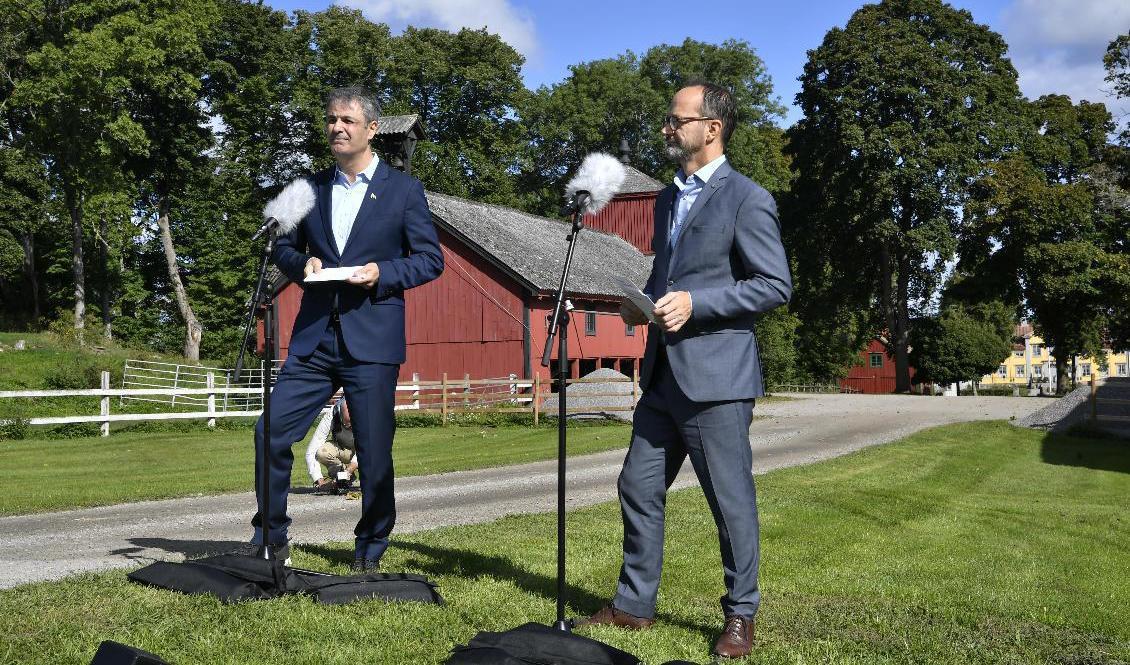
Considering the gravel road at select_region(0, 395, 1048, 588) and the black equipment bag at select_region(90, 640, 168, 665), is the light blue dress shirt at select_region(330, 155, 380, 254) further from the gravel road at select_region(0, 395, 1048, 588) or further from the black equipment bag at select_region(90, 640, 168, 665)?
the black equipment bag at select_region(90, 640, 168, 665)

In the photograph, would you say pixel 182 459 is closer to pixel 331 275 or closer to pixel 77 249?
pixel 331 275

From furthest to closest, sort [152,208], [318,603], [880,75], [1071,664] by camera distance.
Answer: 1. [152,208]
2. [880,75]
3. [318,603]
4. [1071,664]

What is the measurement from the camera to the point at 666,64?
5675 centimetres

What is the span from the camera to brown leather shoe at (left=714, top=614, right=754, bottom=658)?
4.16 metres

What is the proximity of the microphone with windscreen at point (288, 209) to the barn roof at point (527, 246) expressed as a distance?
24394mm

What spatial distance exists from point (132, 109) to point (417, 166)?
12671mm

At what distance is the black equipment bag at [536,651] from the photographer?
372 cm

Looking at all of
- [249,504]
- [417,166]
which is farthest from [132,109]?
[249,504]

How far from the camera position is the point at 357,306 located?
5.42 meters

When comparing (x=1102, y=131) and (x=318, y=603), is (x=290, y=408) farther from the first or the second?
(x=1102, y=131)

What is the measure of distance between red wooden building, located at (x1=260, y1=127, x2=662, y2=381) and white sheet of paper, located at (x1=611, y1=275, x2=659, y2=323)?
26433 millimetres

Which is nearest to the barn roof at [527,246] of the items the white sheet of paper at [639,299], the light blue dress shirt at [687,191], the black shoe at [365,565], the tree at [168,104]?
the tree at [168,104]

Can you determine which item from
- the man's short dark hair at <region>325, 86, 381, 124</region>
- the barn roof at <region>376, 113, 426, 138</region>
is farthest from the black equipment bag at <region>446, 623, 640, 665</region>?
the barn roof at <region>376, 113, 426, 138</region>

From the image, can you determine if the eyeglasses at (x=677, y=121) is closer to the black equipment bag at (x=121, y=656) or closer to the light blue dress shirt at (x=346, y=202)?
the light blue dress shirt at (x=346, y=202)
